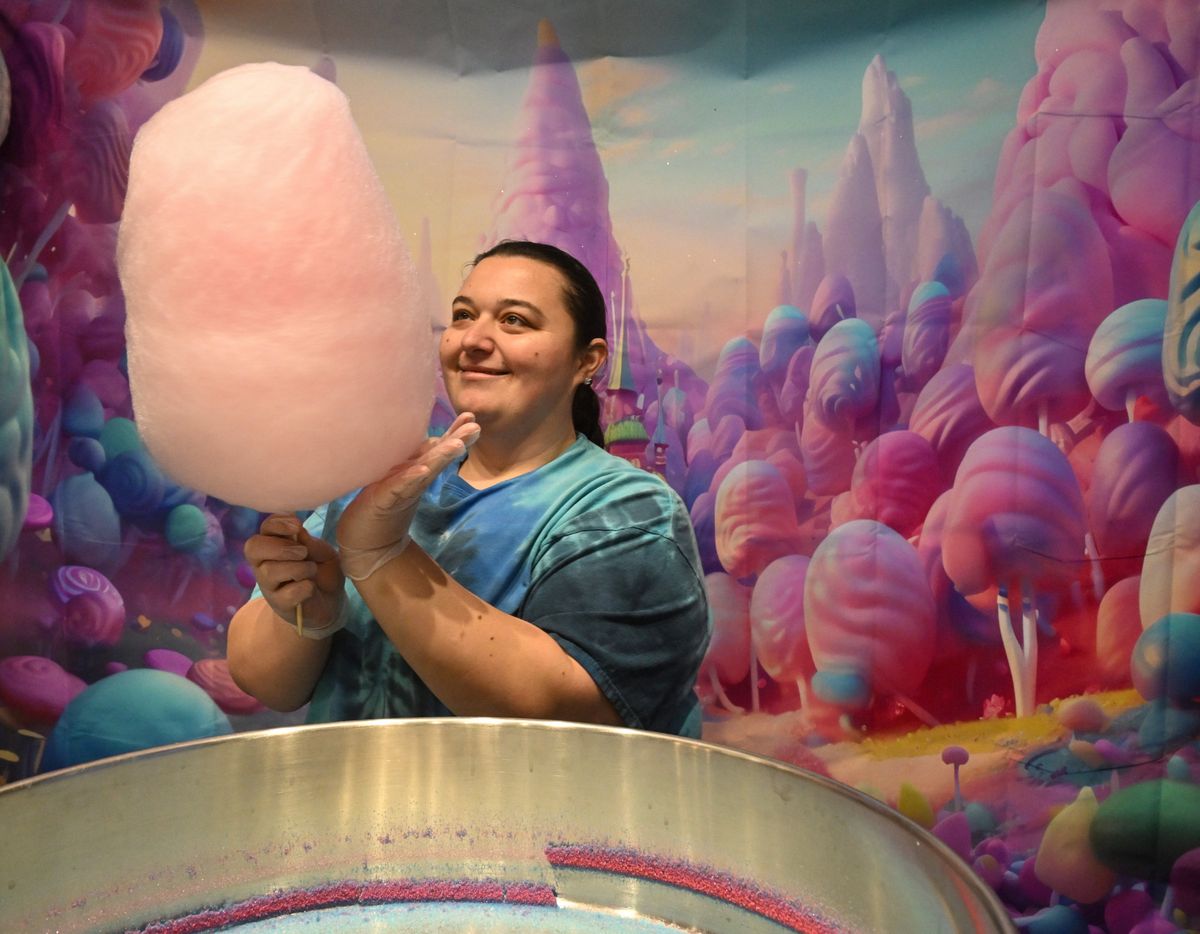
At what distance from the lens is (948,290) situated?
1.67 m

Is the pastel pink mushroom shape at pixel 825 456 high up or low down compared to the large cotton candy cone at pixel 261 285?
down

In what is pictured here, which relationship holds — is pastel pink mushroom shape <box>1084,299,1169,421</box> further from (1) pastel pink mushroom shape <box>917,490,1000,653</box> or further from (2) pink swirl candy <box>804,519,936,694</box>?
(2) pink swirl candy <box>804,519,936,694</box>

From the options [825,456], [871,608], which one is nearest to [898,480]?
[825,456]

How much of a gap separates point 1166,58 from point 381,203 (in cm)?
155

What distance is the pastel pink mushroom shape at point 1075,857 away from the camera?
1629 mm

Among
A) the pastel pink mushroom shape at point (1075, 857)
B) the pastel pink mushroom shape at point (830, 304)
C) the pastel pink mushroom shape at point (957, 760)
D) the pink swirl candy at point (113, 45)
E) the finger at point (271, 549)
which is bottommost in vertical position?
the pastel pink mushroom shape at point (1075, 857)

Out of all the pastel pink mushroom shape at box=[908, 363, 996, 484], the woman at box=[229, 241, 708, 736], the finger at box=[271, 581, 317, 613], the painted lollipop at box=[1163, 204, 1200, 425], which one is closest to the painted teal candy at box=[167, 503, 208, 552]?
the woman at box=[229, 241, 708, 736]

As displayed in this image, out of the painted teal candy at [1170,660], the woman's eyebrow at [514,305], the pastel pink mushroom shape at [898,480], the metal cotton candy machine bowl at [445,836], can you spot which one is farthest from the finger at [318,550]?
the painted teal candy at [1170,660]

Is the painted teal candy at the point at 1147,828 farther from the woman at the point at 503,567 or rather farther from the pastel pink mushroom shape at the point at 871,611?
the woman at the point at 503,567

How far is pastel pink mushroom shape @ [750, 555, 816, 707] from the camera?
177 cm

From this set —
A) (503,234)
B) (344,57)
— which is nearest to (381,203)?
(503,234)

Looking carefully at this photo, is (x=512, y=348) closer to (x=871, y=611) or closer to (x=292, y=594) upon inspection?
(x=292, y=594)

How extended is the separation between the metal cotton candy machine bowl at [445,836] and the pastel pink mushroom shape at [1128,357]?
4.83ft

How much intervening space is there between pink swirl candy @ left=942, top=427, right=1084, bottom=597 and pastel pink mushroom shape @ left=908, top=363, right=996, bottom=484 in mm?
18
